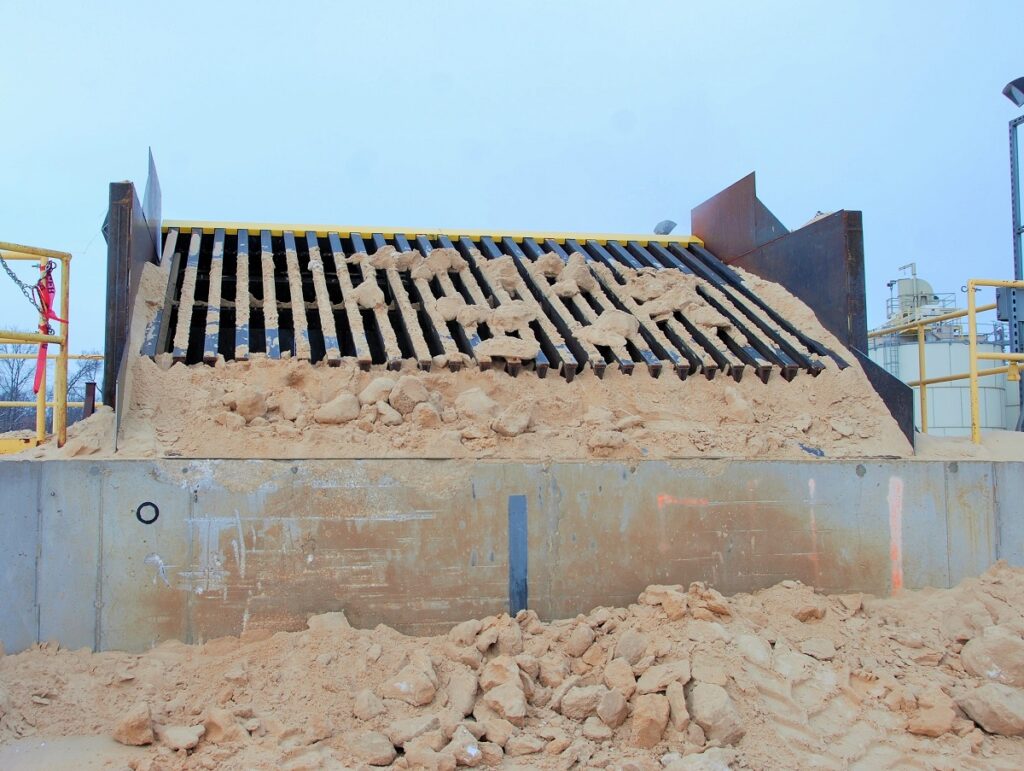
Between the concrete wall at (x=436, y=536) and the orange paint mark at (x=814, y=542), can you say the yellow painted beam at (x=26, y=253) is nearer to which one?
the concrete wall at (x=436, y=536)

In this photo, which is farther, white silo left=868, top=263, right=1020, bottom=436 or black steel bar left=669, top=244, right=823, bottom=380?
white silo left=868, top=263, right=1020, bottom=436

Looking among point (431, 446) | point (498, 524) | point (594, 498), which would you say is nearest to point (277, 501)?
point (431, 446)

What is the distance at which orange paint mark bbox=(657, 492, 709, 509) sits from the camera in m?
5.48

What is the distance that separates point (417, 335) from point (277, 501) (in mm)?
1968

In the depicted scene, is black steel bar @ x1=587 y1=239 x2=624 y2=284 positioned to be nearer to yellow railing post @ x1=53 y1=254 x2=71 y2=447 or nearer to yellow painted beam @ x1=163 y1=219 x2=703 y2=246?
yellow painted beam @ x1=163 y1=219 x2=703 y2=246

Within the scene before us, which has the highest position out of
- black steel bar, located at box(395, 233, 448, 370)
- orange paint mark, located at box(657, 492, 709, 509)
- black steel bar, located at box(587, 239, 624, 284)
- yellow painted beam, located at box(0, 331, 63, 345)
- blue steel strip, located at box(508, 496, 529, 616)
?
black steel bar, located at box(587, 239, 624, 284)

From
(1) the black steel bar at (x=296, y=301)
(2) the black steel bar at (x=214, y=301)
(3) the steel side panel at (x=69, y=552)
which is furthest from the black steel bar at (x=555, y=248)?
(3) the steel side panel at (x=69, y=552)

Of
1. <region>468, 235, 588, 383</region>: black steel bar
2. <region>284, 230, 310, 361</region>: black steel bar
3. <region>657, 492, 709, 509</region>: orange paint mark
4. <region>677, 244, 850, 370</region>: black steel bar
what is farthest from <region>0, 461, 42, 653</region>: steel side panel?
<region>677, 244, 850, 370</region>: black steel bar

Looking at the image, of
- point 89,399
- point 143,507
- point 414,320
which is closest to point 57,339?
point 143,507

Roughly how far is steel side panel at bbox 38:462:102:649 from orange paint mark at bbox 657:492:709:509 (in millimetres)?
3405

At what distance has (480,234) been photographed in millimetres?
8719

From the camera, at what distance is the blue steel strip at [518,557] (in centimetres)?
522

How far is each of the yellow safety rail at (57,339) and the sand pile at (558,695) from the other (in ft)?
4.51

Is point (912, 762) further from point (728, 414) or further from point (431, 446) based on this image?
point (431, 446)
